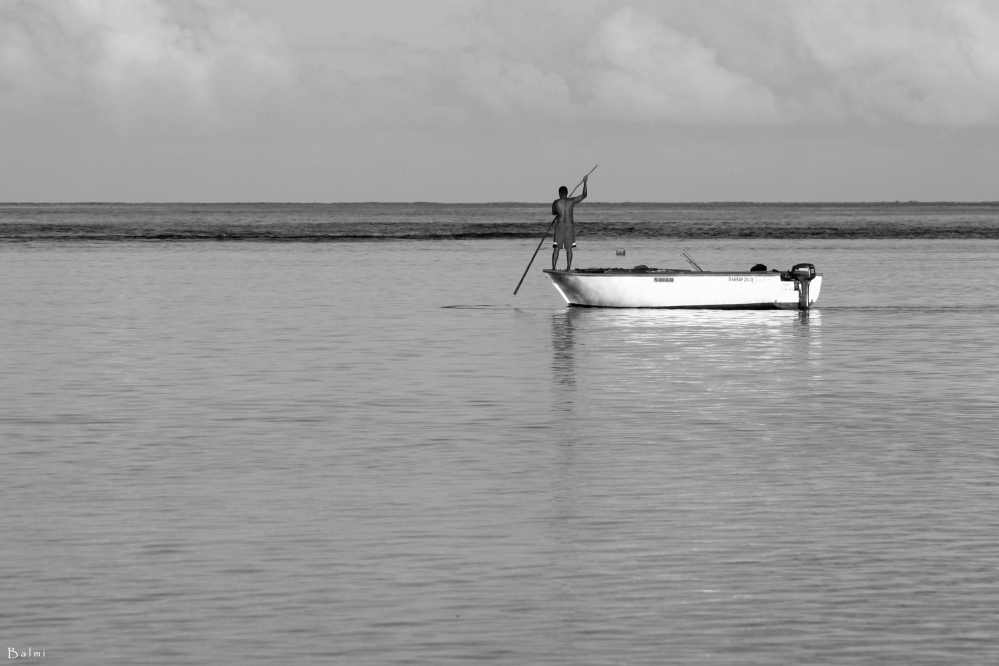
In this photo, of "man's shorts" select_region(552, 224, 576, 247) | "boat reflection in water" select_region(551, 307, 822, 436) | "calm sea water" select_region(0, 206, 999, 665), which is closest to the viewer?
"calm sea water" select_region(0, 206, 999, 665)

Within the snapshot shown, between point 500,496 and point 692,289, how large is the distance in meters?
21.7

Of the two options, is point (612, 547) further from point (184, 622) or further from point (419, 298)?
point (419, 298)

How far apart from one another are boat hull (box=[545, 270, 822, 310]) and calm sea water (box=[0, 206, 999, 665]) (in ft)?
13.4

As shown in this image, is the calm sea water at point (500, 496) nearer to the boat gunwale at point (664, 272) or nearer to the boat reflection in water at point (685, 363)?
the boat reflection in water at point (685, 363)

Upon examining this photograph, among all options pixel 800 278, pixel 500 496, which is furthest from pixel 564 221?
pixel 500 496

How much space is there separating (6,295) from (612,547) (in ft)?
110

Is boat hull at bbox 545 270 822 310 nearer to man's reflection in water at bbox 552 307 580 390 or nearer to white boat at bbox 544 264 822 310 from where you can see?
white boat at bbox 544 264 822 310

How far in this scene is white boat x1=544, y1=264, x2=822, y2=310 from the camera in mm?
33688

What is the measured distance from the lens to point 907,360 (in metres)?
24.0

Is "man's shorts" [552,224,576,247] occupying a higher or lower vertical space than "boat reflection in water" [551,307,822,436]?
higher

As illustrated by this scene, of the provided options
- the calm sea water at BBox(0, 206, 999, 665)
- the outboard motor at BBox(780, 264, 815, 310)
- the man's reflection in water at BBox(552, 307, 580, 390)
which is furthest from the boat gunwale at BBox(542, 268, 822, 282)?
the calm sea water at BBox(0, 206, 999, 665)

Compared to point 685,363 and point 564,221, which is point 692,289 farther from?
point 685,363

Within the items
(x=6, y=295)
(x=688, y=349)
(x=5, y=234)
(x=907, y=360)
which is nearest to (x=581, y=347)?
(x=688, y=349)

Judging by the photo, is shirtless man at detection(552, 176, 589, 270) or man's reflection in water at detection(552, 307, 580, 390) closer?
man's reflection in water at detection(552, 307, 580, 390)
